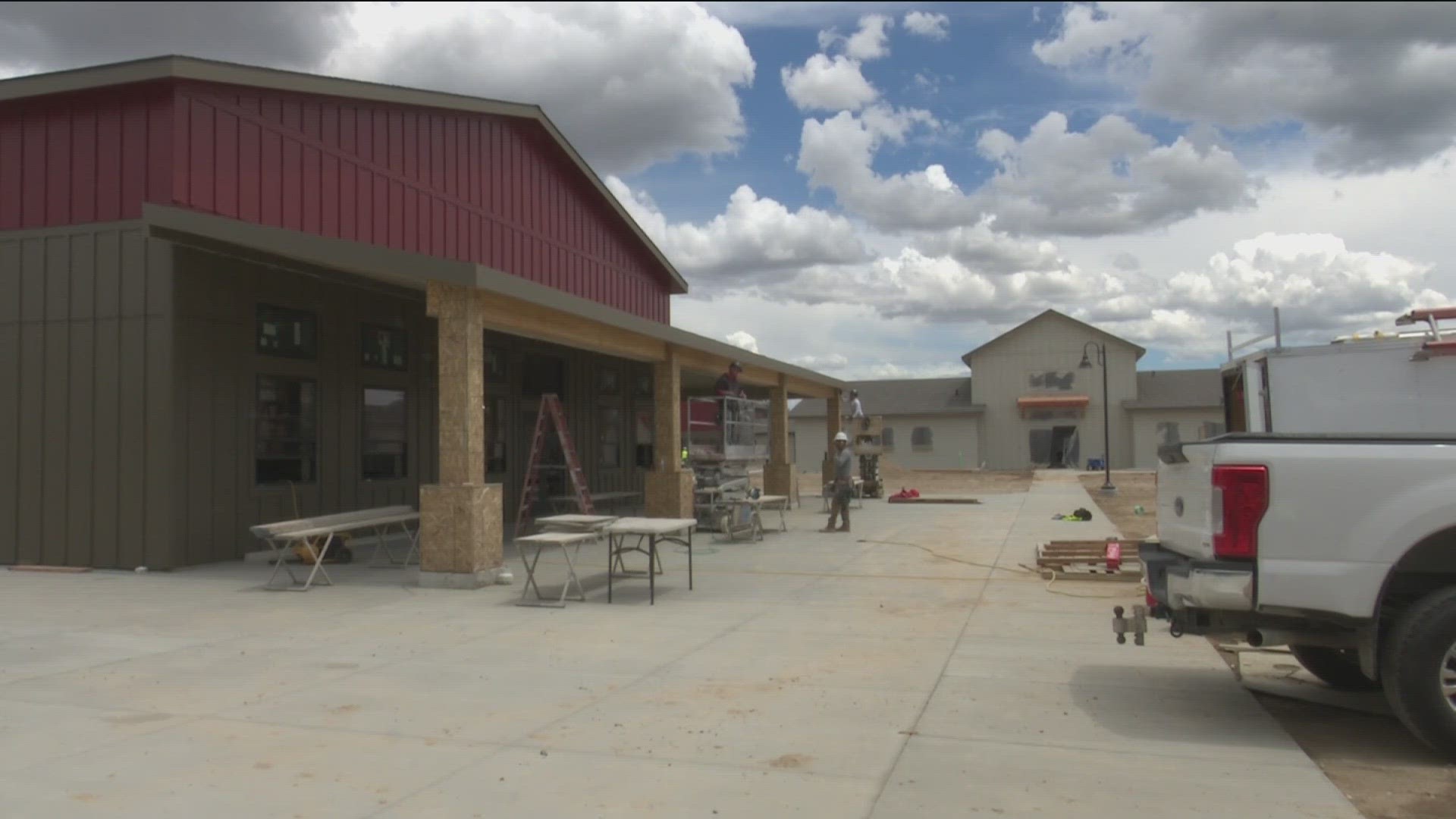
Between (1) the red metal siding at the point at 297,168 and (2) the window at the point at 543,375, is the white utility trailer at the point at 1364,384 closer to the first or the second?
(1) the red metal siding at the point at 297,168

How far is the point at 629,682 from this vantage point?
6684 mm

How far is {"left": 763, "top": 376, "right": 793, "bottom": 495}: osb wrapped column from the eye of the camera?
24.3 m

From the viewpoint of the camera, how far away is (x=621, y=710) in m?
6.00

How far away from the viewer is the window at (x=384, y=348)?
15072 mm

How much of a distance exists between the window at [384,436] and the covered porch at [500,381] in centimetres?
39

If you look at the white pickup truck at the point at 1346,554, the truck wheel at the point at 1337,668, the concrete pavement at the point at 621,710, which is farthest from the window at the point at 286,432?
the truck wheel at the point at 1337,668

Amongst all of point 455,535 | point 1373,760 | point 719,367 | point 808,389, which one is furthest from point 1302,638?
point 808,389

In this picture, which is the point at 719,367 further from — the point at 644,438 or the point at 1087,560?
the point at 1087,560

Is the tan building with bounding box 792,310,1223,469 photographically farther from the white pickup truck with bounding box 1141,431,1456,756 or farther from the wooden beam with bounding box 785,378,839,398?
the white pickup truck with bounding box 1141,431,1456,756

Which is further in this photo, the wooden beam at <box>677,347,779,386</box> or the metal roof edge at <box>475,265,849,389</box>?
the wooden beam at <box>677,347,779,386</box>

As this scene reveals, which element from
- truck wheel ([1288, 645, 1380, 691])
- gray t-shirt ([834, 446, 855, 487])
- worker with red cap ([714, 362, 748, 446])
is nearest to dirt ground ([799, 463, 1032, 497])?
worker with red cap ([714, 362, 748, 446])

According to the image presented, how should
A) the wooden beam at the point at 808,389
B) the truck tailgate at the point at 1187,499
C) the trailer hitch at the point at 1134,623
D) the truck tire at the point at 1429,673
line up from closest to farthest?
the truck tire at the point at 1429,673, the truck tailgate at the point at 1187,499, the trailer hitch at the point at 1134,623, the wooden beam at the point at 808,389

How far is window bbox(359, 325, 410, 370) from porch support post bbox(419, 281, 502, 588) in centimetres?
457

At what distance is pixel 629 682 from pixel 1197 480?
3.63 m
